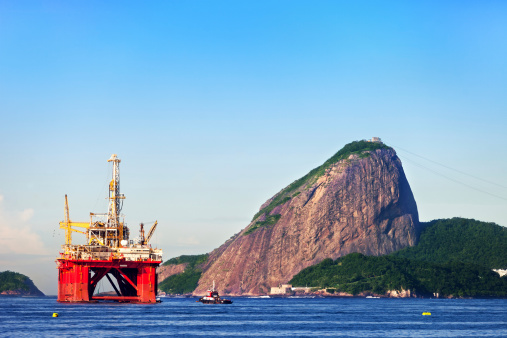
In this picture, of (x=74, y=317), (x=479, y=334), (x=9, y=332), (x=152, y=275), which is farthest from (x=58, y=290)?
(x=479, y=334)

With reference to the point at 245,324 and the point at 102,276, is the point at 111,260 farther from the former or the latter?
the point at 245,324

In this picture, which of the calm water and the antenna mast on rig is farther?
the antenna mast on rig

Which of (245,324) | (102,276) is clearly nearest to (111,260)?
(102,276)

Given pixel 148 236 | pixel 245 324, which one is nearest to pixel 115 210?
pixel 148 236

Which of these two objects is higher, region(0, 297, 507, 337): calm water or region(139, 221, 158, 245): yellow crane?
region(139, 221, 158, 245): yellow crane

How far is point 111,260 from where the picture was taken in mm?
148625

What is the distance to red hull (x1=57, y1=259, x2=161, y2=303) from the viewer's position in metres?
149

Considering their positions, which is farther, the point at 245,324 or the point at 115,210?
the point at 115,210

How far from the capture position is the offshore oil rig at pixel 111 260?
149m

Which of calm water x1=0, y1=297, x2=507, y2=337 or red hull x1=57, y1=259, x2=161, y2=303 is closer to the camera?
calm water x1=0, y1=297, x2=507, y2=337

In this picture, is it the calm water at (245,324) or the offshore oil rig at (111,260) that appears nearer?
the calm water at (245,324)

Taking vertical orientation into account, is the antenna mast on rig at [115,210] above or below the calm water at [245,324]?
above

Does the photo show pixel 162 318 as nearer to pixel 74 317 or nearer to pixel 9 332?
pixel 74 317

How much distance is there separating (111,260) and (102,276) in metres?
7.60
